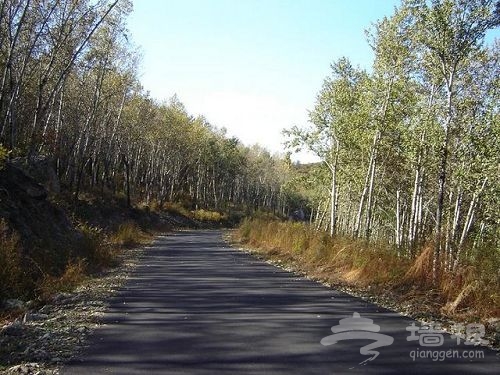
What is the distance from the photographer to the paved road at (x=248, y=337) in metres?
5.26

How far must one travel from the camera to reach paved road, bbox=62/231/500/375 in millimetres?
5258

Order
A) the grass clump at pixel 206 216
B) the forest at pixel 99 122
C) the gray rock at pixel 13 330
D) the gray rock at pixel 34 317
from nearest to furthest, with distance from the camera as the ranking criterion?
the gray rock at pixel 13 330, the gray rock at pixel 34 317, the forest at pixel 99 122, the grass clump at pixel 206 216

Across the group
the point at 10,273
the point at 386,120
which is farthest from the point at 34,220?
the point at 386,120

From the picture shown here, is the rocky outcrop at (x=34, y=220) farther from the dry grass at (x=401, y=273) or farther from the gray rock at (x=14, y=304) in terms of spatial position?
the dry grass at (x=401, y=273)

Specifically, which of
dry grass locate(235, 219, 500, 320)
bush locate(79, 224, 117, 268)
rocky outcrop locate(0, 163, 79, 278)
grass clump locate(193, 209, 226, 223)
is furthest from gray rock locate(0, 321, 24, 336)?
grass clump locate(193, 209, 226, 223)

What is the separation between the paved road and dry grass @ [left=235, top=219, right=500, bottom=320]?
128cm

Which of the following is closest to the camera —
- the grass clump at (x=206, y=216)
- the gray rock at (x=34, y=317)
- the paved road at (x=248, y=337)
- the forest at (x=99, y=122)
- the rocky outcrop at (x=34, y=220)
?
the paved road at (x=248, y=337)

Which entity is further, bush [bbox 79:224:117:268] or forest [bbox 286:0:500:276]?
bush [bbox 79:224:117:268]

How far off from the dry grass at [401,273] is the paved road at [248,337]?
128 centimetres

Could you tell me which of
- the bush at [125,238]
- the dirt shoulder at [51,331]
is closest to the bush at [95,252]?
the dirt shoulder at [51,331]

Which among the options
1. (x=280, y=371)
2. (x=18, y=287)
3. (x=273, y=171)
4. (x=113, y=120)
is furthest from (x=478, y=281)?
(x=273, y=171)

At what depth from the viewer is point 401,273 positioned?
10969 millimetres

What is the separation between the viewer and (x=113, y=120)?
4331cm

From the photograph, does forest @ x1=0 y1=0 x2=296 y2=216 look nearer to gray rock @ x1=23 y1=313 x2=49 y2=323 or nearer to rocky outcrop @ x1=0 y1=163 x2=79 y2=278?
rocky outcrop @ x1=0 y1=163 x2=79 y2=278
